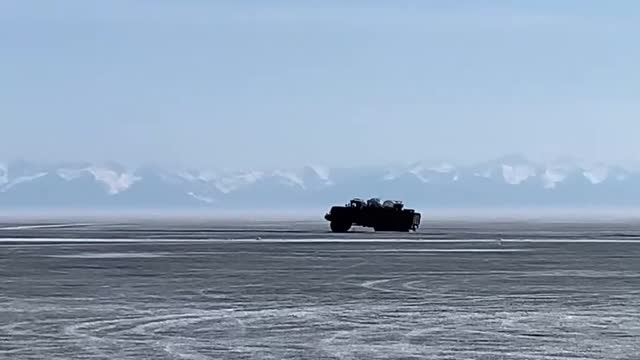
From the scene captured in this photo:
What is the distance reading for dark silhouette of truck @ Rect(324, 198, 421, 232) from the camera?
7569 centimetres

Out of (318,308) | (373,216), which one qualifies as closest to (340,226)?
(373,216)

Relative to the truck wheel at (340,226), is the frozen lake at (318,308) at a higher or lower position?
lower

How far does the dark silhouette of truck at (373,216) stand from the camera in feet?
248

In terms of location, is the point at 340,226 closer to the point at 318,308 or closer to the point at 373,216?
Result: the point at 373,216

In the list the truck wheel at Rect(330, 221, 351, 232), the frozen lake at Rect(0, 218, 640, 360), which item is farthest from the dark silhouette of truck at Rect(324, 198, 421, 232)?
the frozen lake at Rect(0, 218, 640, 360)

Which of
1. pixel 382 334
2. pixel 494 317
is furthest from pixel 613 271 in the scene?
pixel 382 334

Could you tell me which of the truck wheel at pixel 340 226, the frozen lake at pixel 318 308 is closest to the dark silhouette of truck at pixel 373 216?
the truck wheel at pixel 340 226

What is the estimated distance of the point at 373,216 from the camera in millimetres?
75750

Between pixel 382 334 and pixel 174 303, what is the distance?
250 inches

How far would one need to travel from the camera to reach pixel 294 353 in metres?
15.8

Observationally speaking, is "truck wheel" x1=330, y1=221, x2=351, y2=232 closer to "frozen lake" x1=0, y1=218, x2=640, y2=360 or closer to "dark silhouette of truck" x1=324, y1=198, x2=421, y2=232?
"dark silhouette of truck" x1=324, y1=198, x2=421, y2=232

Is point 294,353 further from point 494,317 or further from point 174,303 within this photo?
point 174,303

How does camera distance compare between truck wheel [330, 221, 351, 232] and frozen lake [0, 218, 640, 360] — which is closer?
frozen lake [0, 218, 640, 360]

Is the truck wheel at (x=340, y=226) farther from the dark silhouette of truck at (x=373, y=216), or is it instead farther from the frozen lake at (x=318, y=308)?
the frozen lake at (x=318, y=308)
